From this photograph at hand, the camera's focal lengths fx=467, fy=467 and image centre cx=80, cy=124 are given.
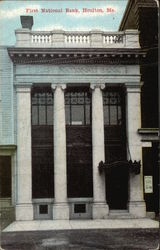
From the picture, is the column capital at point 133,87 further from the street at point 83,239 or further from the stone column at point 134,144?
the street at point 83,239

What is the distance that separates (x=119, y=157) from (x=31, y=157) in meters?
4.82

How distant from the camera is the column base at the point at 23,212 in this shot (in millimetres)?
24438

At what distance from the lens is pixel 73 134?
25656mm

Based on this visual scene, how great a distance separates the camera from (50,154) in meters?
25.5

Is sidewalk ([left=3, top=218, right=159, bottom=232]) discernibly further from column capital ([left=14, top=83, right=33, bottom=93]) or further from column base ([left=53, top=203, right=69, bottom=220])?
column capital ([left=14, top=83, right=33, bottom=93])

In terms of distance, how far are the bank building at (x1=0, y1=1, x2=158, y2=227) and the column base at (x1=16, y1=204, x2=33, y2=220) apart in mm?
Answer: 53

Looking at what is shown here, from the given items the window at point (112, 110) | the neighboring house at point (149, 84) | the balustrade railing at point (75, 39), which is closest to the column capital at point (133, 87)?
the neighboring house at point (149, 84)

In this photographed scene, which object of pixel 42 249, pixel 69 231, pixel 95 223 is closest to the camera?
pixel 42 249

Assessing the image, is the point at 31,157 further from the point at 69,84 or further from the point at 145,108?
the point at 145,108

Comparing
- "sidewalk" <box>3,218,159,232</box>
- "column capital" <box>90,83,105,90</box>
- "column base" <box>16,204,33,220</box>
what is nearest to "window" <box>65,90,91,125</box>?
"column capital" <box>90,83,105,90</box>

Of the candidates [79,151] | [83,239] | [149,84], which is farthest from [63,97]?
[83,239]

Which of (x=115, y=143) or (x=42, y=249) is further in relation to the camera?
(x=115, y=143)

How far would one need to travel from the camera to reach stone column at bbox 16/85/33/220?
24.5 meters

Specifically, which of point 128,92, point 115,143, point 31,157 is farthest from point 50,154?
point 128,92
